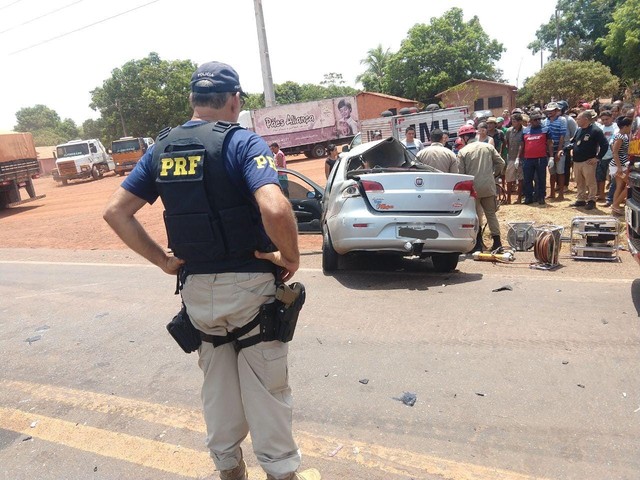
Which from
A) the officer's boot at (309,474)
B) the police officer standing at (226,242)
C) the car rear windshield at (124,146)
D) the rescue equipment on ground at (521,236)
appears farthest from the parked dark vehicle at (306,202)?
the car rear windshield at (124,146)

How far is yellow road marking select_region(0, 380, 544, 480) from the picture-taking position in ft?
8.39

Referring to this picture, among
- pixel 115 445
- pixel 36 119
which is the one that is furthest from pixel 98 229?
pixel 36 119

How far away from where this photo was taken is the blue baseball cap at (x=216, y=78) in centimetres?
210

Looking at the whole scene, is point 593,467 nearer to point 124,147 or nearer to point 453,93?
point 124,147

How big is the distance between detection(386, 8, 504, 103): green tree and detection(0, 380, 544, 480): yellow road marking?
50.1 meters

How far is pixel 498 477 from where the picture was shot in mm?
2447

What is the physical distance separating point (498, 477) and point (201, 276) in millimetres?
1731

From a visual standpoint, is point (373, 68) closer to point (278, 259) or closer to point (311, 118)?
point (311, 118)

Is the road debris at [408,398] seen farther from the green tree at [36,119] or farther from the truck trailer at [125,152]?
the green tree at [36,119]

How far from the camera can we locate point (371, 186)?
5727 millimetres

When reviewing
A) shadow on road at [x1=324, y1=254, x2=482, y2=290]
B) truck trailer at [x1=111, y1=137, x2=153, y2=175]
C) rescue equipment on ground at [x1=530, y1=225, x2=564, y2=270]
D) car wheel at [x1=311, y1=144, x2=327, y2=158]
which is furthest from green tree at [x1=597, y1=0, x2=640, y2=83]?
shadow on road at [x1=324, y1=254, x2=482, y2=290]

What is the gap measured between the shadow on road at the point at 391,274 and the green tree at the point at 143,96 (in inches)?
1846

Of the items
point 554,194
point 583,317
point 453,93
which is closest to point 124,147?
point 453,93

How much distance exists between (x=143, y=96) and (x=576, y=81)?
1506 inches
